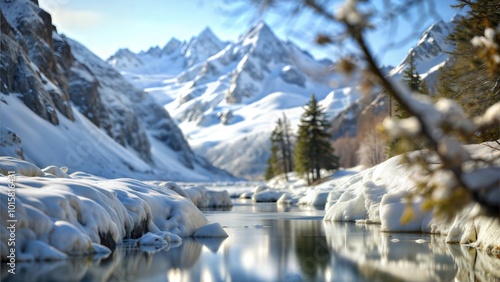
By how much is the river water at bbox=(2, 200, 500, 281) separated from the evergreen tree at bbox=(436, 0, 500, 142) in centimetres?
326

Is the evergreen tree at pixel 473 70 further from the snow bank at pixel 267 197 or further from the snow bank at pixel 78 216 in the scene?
the snow bank at pixel 267 197

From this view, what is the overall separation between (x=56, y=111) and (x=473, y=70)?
76.7 metres

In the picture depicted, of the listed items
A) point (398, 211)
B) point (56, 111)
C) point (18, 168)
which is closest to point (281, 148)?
point (56, 111)

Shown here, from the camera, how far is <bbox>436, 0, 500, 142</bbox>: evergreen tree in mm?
12820

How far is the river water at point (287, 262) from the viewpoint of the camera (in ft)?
33.8

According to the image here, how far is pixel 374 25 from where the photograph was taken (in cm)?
460

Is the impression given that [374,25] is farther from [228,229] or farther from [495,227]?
[228,229]

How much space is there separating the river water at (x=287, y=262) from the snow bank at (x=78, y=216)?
61 centimetres

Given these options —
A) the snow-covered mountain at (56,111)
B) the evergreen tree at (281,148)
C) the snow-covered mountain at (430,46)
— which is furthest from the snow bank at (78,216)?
the evergreen tree at (281,148)

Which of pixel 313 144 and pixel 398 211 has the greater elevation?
pixel 313 144

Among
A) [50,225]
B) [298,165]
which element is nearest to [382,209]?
[50,225]

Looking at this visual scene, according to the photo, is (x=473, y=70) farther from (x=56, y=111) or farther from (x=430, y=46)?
(x=56, y=111)

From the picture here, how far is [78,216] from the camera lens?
1295cm

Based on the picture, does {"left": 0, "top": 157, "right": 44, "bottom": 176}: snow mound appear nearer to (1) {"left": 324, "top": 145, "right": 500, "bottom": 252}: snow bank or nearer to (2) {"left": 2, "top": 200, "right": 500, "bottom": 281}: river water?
(2) {"left": 2, "top": 200, "right": 500, "bottom": 281}: river water
